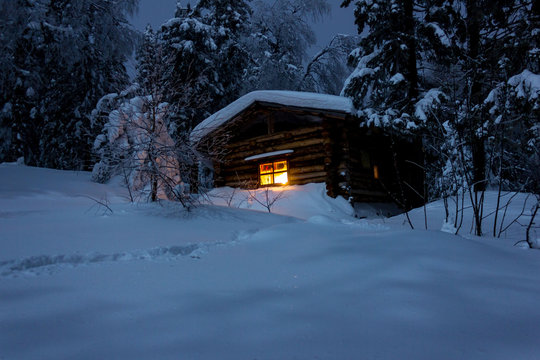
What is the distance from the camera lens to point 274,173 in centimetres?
1411

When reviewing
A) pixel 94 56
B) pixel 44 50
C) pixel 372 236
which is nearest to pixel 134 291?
pixel 372 236

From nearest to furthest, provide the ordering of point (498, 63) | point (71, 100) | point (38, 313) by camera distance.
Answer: point (38, 313) → point (498, 63) → point (71, 100)

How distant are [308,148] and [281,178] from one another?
1.85 m

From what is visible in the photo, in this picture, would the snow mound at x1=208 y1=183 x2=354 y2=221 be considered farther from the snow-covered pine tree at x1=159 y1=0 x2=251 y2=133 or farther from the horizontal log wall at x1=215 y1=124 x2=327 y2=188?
the snow-covered pine tree at x1=159 y1=0 x2=251 y2=133

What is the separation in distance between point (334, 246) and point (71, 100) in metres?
19.3

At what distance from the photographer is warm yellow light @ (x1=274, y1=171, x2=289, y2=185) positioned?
1371cm

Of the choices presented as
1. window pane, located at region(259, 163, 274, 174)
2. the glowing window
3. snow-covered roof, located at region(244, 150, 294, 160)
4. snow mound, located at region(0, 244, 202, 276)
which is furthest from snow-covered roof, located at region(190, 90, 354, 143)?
snow mound, located at region(0, 244, 202, 276)

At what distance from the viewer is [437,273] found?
9.00ft

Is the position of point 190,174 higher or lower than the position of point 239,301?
higher

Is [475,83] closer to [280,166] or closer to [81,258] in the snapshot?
[280,166]

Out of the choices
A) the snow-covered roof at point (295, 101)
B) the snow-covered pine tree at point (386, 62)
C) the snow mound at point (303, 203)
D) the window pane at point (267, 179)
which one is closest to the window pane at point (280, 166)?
the window pane at point (267, 179)

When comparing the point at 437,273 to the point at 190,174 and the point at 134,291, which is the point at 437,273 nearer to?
the point at 134,291

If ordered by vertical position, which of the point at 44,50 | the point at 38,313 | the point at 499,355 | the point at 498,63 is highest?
the point at 44,50

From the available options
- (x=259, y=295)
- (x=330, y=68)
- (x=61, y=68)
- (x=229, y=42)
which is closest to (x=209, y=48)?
(x=229, y=42)
